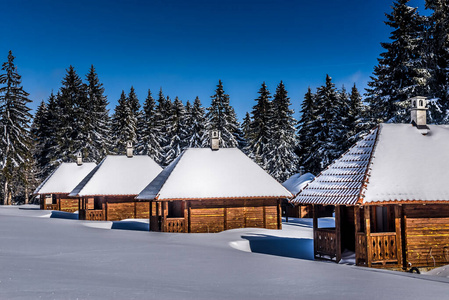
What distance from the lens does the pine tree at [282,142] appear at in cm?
5766

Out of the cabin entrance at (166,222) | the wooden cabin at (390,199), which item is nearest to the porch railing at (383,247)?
the wooden cabin at (390,199)

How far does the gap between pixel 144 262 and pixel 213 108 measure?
4596 cm

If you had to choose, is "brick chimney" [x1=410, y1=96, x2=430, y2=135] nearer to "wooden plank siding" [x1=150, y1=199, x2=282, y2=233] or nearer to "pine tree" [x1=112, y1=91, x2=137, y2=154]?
"wooden plank siding" [x1=150, y1=199, x2=282, y2=233]

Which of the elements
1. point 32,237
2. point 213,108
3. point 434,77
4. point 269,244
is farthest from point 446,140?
point 213,108

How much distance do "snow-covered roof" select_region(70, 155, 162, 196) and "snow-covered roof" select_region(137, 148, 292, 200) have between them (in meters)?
7.44

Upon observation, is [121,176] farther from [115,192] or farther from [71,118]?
[71,118]

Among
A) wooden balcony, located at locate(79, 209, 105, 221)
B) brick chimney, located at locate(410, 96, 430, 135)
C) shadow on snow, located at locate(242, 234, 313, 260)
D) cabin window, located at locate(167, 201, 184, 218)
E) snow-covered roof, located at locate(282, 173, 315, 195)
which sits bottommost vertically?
shadow on snow, located at locate(242, 234, 313, 260)

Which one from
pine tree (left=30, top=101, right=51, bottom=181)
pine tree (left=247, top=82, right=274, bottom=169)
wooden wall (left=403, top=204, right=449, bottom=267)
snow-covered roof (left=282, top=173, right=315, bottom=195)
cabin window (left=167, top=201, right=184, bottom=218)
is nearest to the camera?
wooden wall (left=403, top=204, right=449, bottom=267)

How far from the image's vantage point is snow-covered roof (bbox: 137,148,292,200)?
25250 millimetres

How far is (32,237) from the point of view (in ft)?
64.1

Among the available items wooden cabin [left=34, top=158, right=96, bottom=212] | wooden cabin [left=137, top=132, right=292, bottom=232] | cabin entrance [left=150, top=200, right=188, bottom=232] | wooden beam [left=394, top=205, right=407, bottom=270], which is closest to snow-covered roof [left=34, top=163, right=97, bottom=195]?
wooden cabin [left=34, top=158, right=96, bottom=212]

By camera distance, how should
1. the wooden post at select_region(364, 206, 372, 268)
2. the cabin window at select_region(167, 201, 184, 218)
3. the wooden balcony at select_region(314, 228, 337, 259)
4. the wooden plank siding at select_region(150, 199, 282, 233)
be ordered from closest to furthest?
the wooden post at select_region(364, 206, 372, 268) → the wooden balcony at select_region(314, 228, 337, 259) → the wooden plank siding at select_region(150, 199, 282, 233) → the cabin window at select_region(167, 201, 184, 218)

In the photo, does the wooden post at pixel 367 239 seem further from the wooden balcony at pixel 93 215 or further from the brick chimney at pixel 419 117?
the wooden balcony at pixel 93 215

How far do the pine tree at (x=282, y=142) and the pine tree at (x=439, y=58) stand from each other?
27502mm
